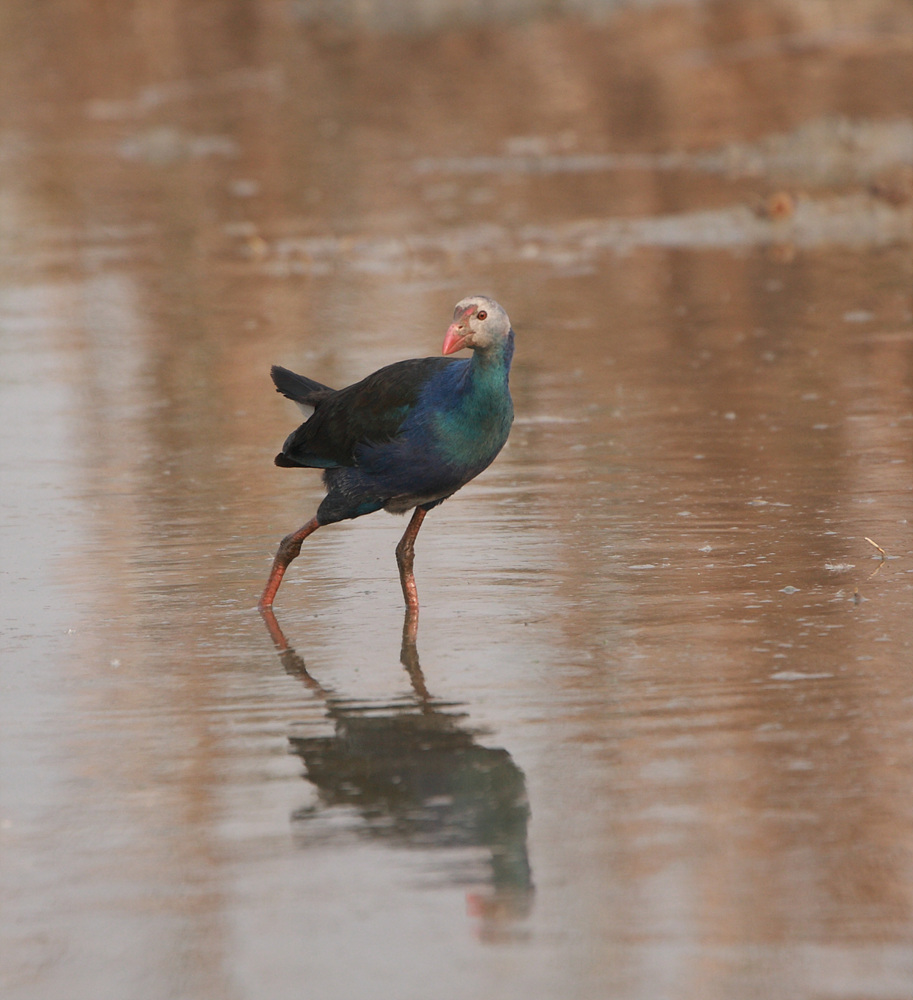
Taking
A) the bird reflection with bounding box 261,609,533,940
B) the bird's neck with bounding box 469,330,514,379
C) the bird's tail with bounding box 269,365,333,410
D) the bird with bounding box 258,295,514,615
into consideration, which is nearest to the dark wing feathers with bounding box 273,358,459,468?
the bird with bounding box 258,295,514,615

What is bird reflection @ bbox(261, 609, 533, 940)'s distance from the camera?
456cm

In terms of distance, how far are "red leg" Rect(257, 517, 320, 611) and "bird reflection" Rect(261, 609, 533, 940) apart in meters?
1.07

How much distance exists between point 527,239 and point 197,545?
9844mm

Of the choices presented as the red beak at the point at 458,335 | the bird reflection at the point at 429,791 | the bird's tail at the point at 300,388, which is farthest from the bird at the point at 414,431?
the bird reflection at the point at 429,791

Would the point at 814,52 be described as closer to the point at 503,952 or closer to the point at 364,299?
the point at 364,299

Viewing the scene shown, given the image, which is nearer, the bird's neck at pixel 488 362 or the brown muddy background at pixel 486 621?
the brown muddy background at pixel 486 621

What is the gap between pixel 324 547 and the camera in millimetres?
8203

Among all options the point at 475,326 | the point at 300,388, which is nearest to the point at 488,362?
the point at 475,326

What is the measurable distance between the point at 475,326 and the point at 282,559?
1.22 m

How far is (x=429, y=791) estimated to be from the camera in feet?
16.9

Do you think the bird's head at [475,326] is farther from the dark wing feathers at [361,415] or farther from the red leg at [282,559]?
the red leg at [282,559]

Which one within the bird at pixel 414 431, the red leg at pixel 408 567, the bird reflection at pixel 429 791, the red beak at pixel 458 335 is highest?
the red beak at pixel 458 335

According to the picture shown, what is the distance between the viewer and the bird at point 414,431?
667 cm

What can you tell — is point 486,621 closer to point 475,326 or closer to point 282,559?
point 282,559
